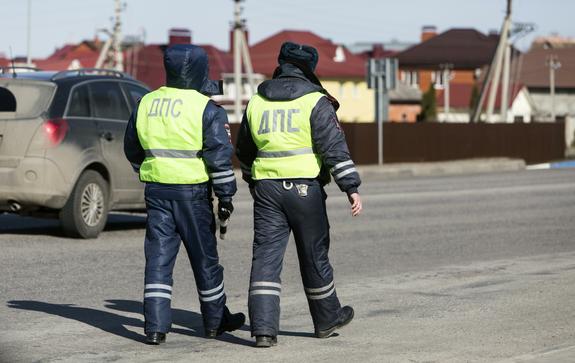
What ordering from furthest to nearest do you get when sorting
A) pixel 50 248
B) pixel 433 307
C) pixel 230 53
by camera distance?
pixel 230 53 < pixel 50 248 < pixel 433 307

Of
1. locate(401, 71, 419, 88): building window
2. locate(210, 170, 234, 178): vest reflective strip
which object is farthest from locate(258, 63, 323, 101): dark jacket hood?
locate(401, 71, 419, 88): building window

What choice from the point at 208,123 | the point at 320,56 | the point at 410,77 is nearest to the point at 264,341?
the point at 208,123

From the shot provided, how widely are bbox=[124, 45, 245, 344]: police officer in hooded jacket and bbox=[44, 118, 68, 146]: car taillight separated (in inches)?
236

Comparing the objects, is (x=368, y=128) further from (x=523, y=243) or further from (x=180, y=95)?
(x=180, y=95)

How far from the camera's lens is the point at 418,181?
2994cm

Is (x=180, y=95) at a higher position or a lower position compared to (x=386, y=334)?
higher

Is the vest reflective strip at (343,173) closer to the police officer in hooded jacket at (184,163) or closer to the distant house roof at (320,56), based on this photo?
the police officer in hooded jacket at (184,163)

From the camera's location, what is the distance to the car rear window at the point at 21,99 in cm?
1437

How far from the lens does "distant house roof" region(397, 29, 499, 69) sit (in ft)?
422

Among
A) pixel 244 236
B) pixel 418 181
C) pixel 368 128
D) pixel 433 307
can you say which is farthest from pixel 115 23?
pixel 433 307

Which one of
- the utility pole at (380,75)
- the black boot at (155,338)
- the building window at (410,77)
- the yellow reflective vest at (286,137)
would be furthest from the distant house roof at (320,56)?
the black boot at (155,338)

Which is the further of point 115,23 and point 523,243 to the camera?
point 115,23

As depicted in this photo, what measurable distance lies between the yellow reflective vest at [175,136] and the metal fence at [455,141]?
26008mm

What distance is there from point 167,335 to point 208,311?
0.37 m
